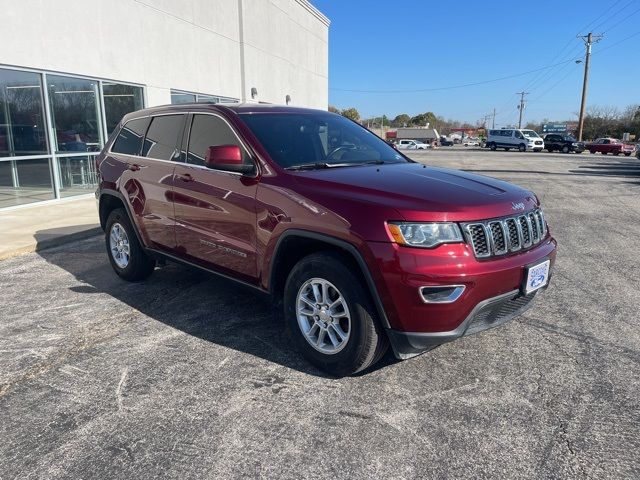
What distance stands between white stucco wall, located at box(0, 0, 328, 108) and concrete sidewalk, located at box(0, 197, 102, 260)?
278 centimetres

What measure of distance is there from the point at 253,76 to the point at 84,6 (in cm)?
871

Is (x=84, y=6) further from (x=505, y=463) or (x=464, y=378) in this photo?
(x=505, y=463)

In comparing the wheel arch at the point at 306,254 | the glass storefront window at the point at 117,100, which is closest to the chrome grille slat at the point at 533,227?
the wheel arch at the point at 306,254

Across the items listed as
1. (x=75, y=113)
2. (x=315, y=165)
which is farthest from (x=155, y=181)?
(x=75, y=113)

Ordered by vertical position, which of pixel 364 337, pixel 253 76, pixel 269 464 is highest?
pixel 253 76

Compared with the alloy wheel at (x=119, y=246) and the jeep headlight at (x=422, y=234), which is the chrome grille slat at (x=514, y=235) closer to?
the jeep headlight at (x=422, y=234)

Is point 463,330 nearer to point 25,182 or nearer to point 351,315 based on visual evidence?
point 351,315

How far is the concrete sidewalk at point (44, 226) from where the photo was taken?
7.11 metres

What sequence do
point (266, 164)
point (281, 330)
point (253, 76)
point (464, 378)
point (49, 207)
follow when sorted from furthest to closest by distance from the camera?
point (253, 76) < point (49, 207) < point (281, 330) < point (266, 164) < point (464, 378)

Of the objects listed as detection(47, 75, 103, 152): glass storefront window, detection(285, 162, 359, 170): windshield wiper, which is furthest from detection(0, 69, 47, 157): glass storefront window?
detection(285, 162, 359, 170): windshield wiper

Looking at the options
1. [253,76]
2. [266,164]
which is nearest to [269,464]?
[266,164]

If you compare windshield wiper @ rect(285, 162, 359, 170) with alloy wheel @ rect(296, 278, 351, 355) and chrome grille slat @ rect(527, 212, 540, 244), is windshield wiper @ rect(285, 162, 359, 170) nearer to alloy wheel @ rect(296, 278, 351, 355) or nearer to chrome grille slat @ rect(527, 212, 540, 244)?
alloy wheel @ rect(296, 278, 351, 355)

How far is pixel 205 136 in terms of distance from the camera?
4.31 metres

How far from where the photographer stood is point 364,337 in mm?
3088
